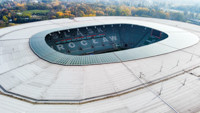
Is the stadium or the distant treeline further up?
the distant treeline

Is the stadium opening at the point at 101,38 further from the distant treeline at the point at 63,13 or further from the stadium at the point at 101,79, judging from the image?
the distant treeline at the point at 63,13

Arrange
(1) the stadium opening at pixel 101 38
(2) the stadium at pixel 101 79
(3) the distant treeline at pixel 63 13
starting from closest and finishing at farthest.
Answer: (2) the stadium at pixel 101 79 → (1) the stadium opening at pixel 101 38 → (3) the distant treeline at pixel 63 13

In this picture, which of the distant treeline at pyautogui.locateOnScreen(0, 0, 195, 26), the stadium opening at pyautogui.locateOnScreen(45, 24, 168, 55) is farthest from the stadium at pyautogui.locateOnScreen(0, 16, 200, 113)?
the distant treeline at pyautogui.locateOnScreen(0, 0, 195, 26)

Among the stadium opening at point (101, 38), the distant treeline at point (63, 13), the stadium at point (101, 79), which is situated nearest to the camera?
the stadium at point (101, 79)

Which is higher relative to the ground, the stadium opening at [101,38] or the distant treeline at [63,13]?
the distant treeline at [63,13]

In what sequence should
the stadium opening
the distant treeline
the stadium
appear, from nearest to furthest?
1. the stadium
2. the stadium opening
3. the distant treeline

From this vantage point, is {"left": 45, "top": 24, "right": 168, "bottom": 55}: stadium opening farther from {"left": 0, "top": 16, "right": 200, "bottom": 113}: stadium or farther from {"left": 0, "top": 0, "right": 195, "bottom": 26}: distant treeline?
{"left": 0, "top": 0, "right": 195, "bottom": 26}: distant treeline

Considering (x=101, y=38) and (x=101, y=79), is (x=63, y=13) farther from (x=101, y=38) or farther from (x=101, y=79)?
(x=101, y=79)

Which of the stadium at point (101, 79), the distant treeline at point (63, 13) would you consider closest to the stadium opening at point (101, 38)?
the stadium at point (101, 79)

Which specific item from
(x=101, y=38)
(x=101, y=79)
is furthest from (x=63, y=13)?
(x=101, y=79)

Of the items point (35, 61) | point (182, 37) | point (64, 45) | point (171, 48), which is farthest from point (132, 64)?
point (64, 45)

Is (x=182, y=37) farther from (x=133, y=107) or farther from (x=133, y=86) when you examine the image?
(x=133, y=107)
